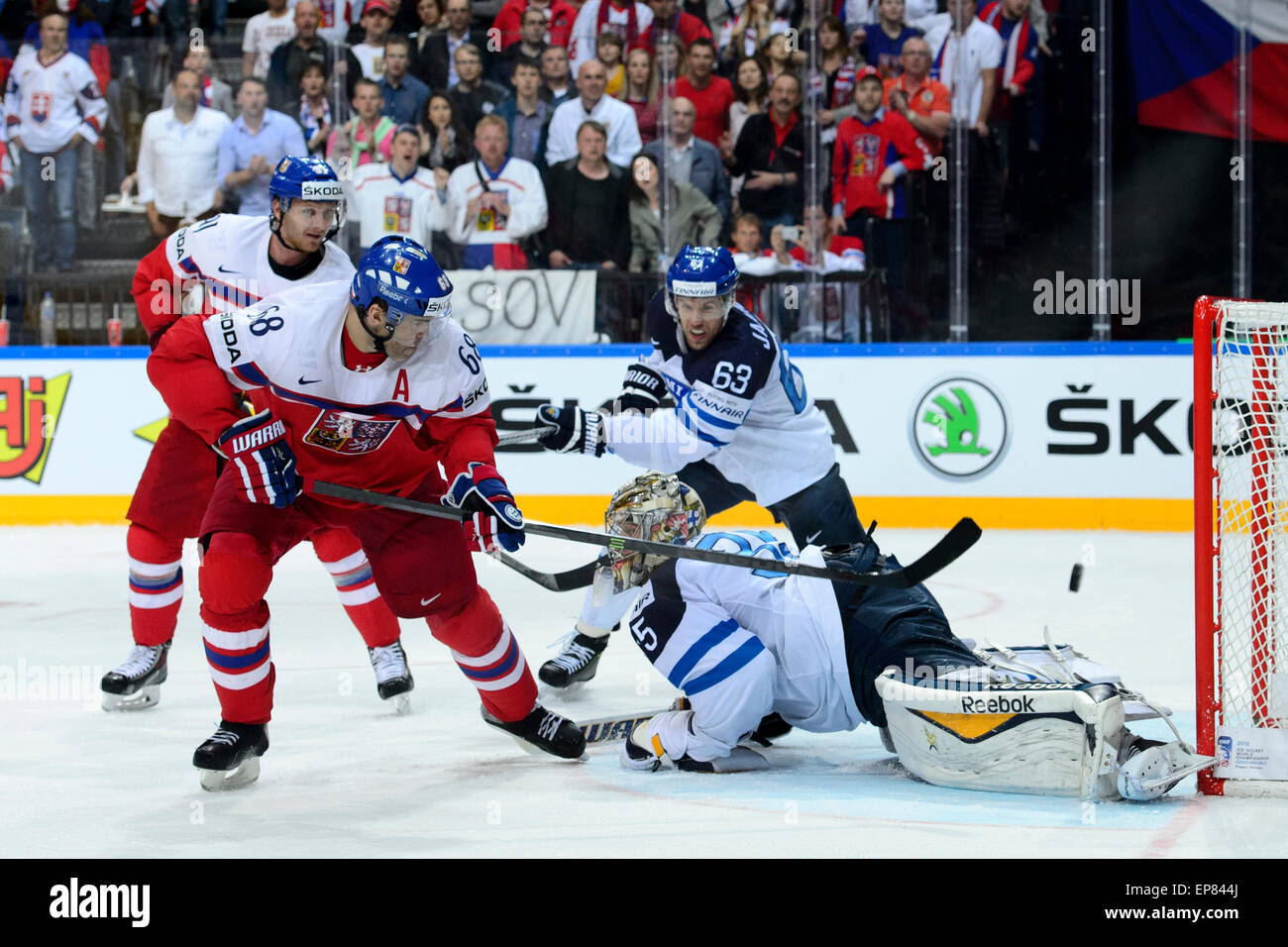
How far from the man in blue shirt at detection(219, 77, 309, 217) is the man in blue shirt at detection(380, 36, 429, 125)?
19.9 inches

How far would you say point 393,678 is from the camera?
13.3ft

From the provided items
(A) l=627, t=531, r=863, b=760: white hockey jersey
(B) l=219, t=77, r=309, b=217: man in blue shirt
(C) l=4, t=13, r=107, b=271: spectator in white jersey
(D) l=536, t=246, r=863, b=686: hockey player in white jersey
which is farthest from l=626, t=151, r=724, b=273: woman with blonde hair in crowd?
(A) l=627, t=531, r=863, b=760: white hockey jersey

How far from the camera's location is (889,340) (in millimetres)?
7793

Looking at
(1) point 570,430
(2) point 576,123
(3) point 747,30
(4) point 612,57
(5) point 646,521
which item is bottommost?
(5) point 646,521

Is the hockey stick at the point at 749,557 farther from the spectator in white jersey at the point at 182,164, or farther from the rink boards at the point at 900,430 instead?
the spectator in white jersey at the point at 182,164

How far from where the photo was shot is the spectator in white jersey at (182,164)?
26.9 feet

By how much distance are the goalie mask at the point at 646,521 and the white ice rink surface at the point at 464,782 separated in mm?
443

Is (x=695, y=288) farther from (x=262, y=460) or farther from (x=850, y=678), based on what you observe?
(x=262, y=460)

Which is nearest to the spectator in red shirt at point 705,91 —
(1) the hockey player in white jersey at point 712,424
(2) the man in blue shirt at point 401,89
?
(2) the man in blue shirt at point 401,89

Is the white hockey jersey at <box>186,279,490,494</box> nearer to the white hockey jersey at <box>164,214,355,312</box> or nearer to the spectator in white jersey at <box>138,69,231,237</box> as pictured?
the white hockey jersey at <box>164,214,355,312</box>
